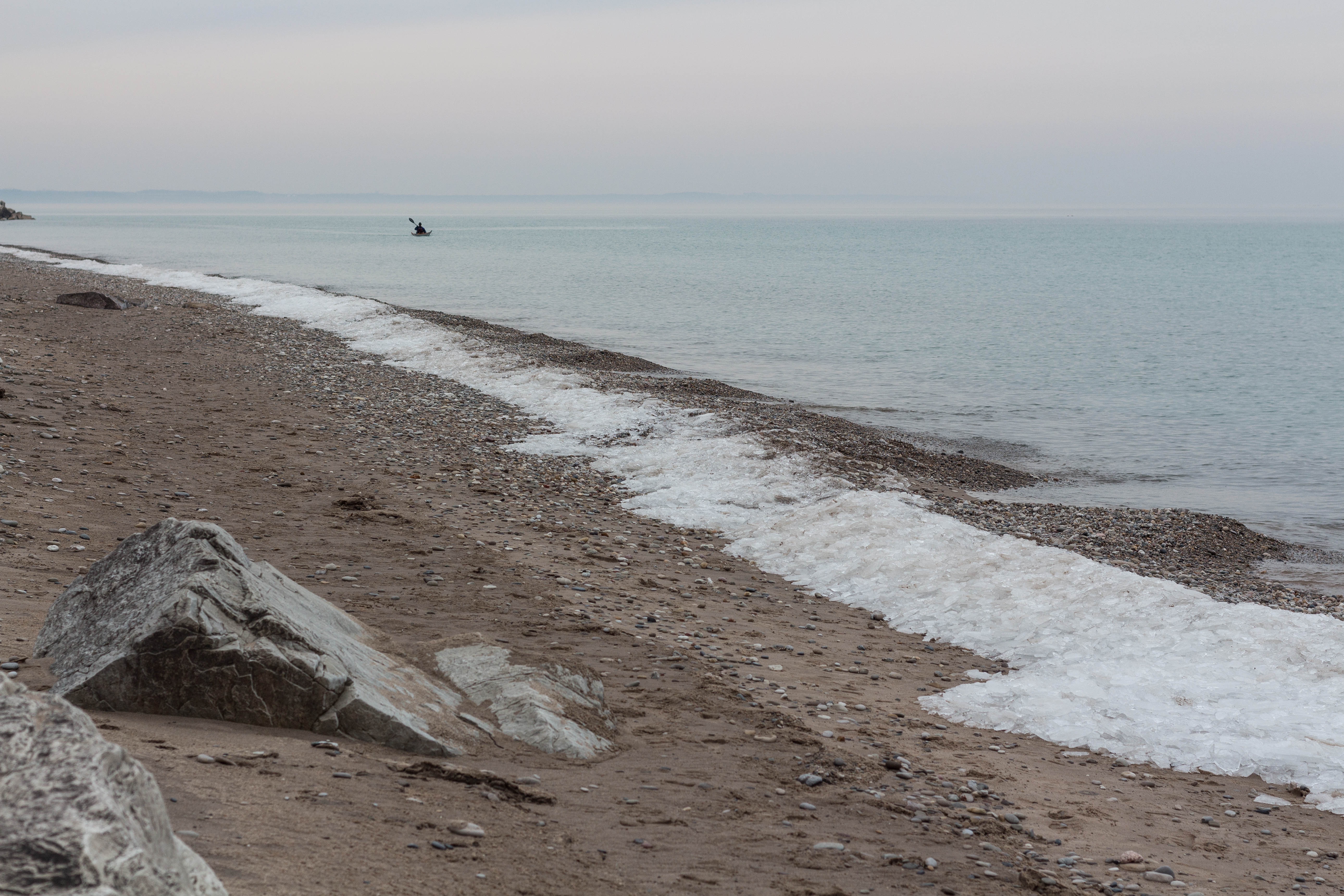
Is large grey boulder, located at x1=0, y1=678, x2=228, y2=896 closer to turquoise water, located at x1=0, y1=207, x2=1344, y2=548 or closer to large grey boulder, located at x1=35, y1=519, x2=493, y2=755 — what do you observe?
large grey boulder, located at x1=35, y1=519, x2=493, y2=755

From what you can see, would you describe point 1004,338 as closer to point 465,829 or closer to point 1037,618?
point 1037,618

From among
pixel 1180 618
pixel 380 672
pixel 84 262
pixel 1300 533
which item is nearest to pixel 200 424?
pixel 380 672

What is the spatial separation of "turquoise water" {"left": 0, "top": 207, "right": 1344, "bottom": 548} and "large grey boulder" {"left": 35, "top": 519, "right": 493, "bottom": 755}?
14978 mm

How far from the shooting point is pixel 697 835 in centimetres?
596

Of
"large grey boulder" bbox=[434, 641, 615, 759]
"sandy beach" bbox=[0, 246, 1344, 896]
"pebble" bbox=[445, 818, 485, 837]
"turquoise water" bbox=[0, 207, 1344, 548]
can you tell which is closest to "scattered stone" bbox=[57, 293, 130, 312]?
"sandy beach" bbox=[0, 246, 1344, 896]

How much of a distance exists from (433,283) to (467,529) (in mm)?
62388

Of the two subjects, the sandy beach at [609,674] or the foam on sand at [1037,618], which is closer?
the sandy beach at [609,674]

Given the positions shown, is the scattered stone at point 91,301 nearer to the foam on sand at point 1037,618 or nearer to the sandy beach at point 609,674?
the sandy beach at point 609,674

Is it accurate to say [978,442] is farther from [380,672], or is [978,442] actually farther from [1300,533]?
[380,672]

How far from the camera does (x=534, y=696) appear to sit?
7.22 metres

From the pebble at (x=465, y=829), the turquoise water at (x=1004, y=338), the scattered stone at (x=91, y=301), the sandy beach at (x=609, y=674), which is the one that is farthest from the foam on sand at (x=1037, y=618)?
the scattered stone at (x=91, y=301)

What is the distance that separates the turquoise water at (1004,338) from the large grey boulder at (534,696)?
13425 mm

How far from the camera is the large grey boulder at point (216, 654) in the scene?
600cm

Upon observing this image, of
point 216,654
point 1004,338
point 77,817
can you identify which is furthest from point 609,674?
point 1004,338
